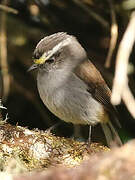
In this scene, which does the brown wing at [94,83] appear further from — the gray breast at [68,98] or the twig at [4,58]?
the twig at [4,58]

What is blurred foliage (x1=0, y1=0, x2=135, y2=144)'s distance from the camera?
6676 millimetres

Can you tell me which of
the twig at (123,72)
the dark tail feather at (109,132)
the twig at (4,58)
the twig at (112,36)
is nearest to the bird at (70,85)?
the dark tail feather at (109,132)

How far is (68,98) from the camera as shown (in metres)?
4.94

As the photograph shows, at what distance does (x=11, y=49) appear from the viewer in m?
6.88

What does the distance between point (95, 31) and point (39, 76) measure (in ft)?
7.02

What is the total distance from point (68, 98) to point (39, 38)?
2.09m

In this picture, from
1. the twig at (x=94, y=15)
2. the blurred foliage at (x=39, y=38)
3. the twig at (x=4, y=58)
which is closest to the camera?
the twig at (x=4, y=58)

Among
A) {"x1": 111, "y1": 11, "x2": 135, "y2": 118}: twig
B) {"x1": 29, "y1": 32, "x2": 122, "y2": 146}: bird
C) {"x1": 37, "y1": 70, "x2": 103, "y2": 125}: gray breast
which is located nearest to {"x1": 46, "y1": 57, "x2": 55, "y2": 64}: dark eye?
{"x1": 29, "y1": 32, "x2": 122, "y2": 146}: bird

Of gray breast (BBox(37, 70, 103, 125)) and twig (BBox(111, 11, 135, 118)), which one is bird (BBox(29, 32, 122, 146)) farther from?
twig (BBox(111, 11, 135, 118))

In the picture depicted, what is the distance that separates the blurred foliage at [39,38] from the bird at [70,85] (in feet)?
3.89

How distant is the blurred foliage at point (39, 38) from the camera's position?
668 cm

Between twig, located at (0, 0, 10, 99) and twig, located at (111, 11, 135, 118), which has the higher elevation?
twig, located at (111, 11, 135, 118)

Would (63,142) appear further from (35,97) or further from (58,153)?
(35,97)

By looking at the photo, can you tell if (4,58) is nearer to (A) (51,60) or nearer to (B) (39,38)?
(B) (39,38)
